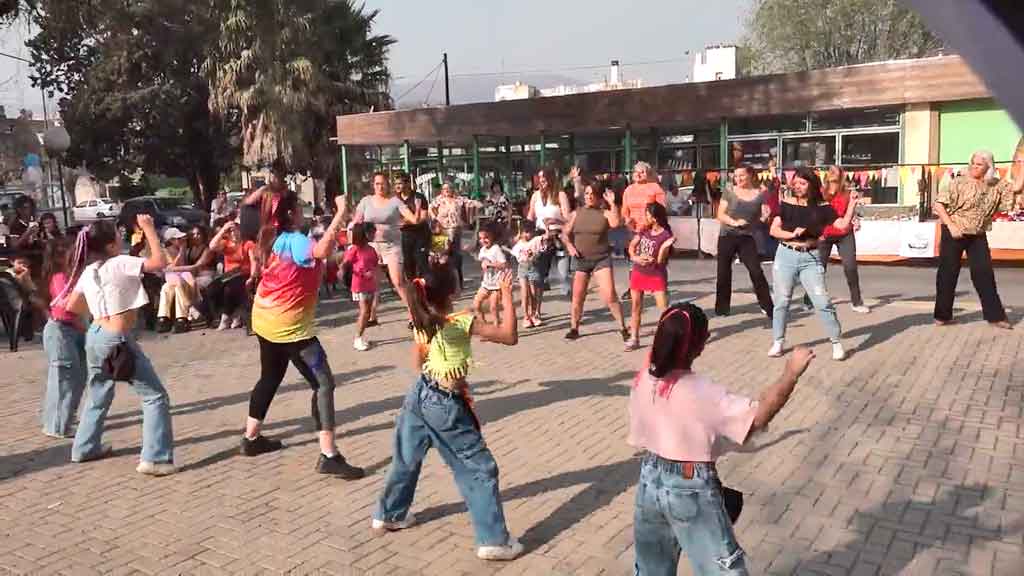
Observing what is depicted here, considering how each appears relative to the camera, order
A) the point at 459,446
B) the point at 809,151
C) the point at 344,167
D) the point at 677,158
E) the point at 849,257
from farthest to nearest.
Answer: the point at 344,167 → the point at 677,158 → the point at 809,151 → the point at 849,257 → the point at 459,446

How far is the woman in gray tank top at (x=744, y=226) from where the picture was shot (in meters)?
9.20

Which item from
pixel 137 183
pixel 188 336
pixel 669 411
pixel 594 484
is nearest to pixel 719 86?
pixel 188 336

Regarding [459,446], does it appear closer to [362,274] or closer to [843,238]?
[362,274]

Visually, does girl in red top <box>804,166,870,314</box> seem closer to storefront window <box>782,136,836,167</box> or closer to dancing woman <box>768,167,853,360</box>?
dancing woman <box>768,167,853,360</box>

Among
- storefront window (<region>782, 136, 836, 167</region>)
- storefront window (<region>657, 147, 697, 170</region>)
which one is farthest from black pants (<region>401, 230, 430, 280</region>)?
storefront window (<region>657, 147, 697, 170</region>)

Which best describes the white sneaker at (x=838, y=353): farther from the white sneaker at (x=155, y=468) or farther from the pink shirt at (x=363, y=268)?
the white sneaker at (x=155, y=468)

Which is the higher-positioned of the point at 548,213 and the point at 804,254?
the point at 548,213

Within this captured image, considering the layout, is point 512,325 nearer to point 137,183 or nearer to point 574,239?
point 574,239

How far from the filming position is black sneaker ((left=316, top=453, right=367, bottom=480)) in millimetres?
5238

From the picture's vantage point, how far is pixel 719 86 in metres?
19.3

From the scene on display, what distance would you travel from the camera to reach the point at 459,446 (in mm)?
4051

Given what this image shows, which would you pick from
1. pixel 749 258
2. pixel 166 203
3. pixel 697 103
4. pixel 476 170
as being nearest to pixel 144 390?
pixel 749 258

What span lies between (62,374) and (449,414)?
3.64 metres

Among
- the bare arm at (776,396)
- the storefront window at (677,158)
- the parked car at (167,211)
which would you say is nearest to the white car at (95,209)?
the parked car at (167,211)
